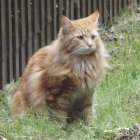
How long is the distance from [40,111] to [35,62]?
→ 0.61 metres

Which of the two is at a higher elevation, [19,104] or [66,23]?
[66,23]

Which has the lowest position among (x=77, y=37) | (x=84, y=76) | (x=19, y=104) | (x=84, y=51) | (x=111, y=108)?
(x=111, y=108)

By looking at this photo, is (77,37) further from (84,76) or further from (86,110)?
(86,110)

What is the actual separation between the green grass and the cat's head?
82cm

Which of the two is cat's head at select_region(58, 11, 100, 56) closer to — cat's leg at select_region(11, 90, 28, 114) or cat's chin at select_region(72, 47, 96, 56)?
cat's chin at select_region(72, 47, 96, 56)

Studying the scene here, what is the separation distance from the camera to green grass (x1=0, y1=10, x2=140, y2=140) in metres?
6.05

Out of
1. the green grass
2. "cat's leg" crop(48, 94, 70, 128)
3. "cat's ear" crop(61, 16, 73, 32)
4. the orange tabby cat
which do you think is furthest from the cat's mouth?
the green grass

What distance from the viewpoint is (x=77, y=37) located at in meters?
7.20

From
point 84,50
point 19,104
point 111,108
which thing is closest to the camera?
point 84,50

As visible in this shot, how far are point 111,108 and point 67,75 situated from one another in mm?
937

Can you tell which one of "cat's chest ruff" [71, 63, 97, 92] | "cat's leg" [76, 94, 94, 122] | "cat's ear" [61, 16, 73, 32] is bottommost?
"cat's leg" [76, 94, 94, 122]

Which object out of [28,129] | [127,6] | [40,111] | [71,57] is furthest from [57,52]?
[127,6]

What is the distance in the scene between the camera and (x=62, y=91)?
7.05 m

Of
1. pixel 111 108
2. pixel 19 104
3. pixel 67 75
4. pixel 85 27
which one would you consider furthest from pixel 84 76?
pixel 19 104
